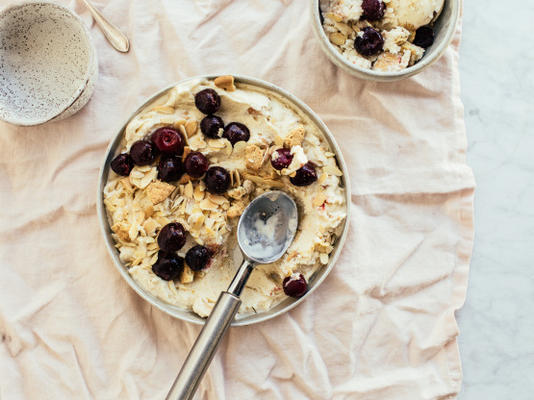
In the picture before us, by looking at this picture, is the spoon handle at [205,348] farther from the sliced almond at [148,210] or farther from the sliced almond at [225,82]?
the sliced almond at [225,82]

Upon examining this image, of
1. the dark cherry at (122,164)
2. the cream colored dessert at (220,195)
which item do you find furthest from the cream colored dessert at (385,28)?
the dark cherry at (122,164)

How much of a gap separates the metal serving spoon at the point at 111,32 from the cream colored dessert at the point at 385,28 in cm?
64

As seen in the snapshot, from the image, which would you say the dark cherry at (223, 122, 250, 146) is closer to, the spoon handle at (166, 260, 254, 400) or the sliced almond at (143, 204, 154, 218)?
the sliced almond at (143, 204, 154, 218)

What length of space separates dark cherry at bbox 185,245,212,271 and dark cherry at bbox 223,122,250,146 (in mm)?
318

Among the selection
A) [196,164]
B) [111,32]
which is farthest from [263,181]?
[111,32]

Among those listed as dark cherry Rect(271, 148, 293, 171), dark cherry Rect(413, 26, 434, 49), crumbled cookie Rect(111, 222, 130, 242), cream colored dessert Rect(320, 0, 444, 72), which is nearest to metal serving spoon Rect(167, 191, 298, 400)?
dark cherry Rect(271, 148, 293, 171)

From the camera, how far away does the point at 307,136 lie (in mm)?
1585

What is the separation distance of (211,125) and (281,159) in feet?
0.73

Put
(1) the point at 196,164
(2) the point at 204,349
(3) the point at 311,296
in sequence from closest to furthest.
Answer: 1. (2) the point at 204,349
2. (1) the point at 196,164
3. (3) the point at 311,296

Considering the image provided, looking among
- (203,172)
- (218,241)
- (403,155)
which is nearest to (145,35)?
(203,172)

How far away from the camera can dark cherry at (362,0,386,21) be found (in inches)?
59.9

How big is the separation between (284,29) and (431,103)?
1.72ft

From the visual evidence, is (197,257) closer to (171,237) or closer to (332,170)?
(171,237)

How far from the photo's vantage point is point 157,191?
1.55 meters
